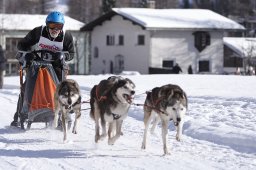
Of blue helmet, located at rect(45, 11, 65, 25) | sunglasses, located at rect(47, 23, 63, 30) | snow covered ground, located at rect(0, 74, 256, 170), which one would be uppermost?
blue helmet, located at rect(45, 11, 65, 25)

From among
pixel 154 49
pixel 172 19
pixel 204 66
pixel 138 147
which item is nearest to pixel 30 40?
pixel 138 147

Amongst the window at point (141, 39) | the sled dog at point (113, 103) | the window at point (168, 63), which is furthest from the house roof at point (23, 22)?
the sled dog at point (113, 103)

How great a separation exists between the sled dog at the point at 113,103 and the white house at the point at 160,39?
38661 mm

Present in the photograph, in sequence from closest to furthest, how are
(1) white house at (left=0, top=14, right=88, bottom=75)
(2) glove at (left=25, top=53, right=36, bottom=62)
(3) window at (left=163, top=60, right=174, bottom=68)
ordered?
(2) glove at (left=25, top=53, right=36, bottom=62) < (3) window at (left=163, top=60, right=174, bottom=68) < (1) white house at (left=0, top=14, right=88, bottom=75)

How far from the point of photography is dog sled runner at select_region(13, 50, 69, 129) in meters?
9.62

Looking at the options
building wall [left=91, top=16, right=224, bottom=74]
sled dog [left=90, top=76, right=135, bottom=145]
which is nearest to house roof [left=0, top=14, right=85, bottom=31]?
building wall [left=91, top=16, right=224, bottom=74]

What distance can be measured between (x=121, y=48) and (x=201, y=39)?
6854 millimetres

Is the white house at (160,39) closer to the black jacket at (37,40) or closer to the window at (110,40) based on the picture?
the window at (110,40)

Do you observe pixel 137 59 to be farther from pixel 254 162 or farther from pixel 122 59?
pixel 254 162

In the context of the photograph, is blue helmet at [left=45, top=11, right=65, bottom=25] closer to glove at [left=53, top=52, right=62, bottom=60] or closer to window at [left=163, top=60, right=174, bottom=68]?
glove at [left=53, top=52, right=62, bottom=60]

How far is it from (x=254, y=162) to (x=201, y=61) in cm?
4540

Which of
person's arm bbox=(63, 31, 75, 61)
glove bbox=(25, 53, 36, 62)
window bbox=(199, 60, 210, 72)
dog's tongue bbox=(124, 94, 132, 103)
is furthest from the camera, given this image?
window bbox=(199, 60, 210, 72)

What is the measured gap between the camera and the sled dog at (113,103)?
7.73 m

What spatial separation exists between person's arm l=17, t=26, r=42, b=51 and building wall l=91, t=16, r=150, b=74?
39.5 m
